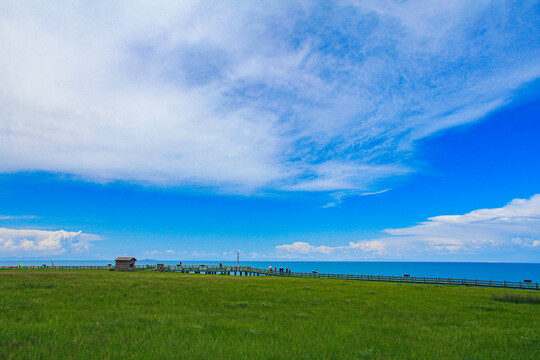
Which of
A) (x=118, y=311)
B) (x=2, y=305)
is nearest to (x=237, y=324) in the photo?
(x=118, y=311)

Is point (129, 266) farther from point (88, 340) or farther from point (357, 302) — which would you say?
point (88, 340)

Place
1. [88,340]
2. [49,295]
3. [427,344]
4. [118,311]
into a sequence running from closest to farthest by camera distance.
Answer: [88,340], [427,344], [118,311], [49,295]

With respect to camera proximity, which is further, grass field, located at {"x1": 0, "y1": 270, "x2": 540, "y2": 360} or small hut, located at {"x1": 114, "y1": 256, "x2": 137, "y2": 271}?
small hut, located at {"x1": 114, "y1": 256, "x2": 137, "y2": 271}

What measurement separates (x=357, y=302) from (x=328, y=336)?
11.2 m

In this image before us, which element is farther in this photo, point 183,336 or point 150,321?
point 150,321

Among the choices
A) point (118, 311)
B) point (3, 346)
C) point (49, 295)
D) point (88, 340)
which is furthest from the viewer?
point (49, 295)

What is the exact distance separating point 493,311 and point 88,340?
72.9 feet

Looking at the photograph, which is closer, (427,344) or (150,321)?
(427,344)

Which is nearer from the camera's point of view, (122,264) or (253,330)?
(253,330)

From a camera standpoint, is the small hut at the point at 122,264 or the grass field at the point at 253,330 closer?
the grass field at the point at 253,330

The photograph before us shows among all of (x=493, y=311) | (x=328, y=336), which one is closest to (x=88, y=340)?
(x=328, y=336)

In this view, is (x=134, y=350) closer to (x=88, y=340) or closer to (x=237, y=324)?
(x=88, y=340)

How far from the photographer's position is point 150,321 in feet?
47.6

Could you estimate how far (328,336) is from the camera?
12.6 meters
